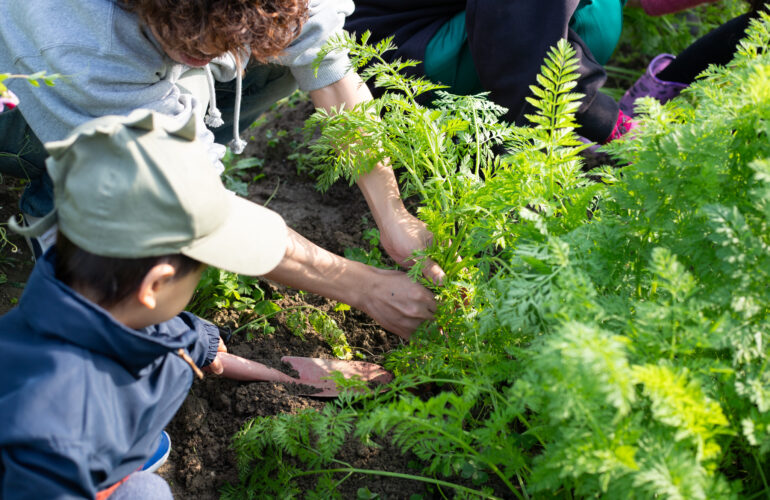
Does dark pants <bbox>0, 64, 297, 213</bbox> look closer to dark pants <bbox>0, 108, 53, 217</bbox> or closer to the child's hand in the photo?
dark pants <bbox>0, 108, 53, 217</bbox>

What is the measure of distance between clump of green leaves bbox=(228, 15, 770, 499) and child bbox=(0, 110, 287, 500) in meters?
0.47

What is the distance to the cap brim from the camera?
1.28m

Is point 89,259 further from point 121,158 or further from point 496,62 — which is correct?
point 496,62

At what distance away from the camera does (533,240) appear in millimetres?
1499

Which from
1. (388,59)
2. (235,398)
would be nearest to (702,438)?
(235,398)

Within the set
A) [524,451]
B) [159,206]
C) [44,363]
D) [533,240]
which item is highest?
[159,206]

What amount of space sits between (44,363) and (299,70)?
130cm

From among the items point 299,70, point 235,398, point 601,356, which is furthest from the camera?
point 299,70

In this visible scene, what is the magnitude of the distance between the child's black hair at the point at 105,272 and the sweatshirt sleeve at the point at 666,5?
2954 mm

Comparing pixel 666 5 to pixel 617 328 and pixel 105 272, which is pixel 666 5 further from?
pixel 105 272

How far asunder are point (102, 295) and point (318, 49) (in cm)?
114

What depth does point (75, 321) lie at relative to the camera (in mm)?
1178

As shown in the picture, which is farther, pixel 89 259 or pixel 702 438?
pixel 89 259

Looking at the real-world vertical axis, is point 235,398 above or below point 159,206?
below
